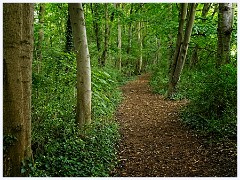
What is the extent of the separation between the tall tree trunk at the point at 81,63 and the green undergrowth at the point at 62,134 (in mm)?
247

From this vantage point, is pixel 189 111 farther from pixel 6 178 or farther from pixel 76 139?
pixel 6 178

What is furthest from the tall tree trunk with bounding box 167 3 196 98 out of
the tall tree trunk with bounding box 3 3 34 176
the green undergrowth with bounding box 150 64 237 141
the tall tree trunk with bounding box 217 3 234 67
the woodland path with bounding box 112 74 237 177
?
the tall tree trunk with bounding box 3 3 34 176

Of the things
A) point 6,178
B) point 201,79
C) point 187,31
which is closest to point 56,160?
point 6,178

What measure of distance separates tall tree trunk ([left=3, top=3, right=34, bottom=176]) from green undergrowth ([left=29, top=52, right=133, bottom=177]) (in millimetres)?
393

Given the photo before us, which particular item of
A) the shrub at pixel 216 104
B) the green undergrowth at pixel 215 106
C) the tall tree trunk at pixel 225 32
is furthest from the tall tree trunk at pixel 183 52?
the shrub at pixel 216 104

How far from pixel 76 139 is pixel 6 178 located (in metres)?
2.05

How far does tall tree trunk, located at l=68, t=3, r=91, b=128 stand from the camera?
610cm

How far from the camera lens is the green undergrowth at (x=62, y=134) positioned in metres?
4.70

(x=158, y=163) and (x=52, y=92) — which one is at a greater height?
(x=52, y=92)

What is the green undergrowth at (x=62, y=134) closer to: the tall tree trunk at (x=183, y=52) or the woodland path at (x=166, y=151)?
the woodland path at (x=166, y=151)

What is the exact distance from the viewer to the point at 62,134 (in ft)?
18.3

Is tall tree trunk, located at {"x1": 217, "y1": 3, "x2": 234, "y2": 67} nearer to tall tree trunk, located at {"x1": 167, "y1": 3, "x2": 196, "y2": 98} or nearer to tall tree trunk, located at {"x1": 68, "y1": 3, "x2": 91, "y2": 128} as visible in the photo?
tall tree trunk, located at {"x1": 167, "y1": 3, "x2": 196, "y2": 98}

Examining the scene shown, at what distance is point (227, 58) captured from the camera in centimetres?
813

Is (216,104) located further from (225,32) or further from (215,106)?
(225,32)
